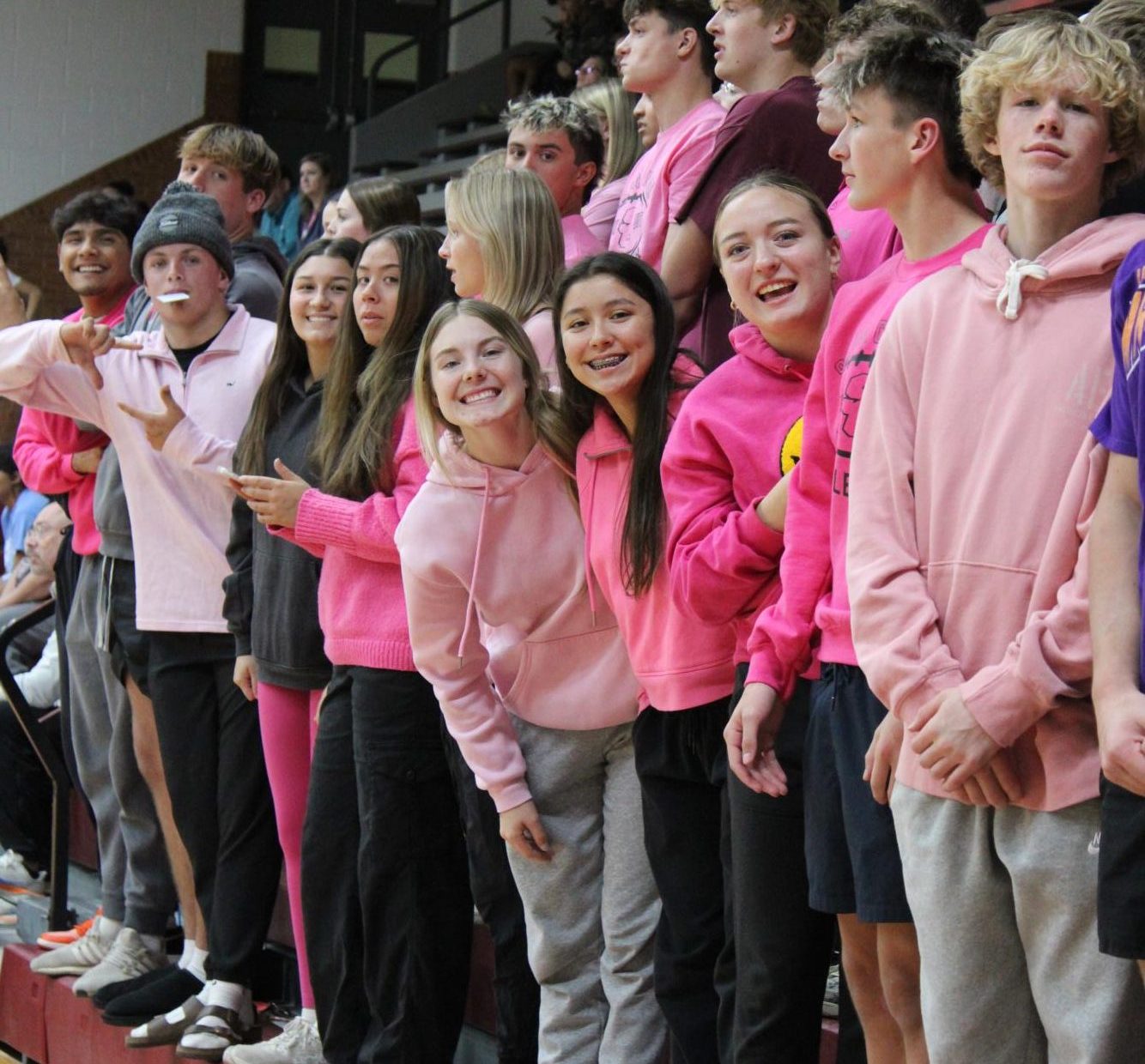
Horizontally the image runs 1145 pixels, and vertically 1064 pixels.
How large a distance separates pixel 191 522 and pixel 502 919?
3.82 ft

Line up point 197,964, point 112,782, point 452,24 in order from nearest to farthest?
point 197,964 → point 112,782 → point 452,24

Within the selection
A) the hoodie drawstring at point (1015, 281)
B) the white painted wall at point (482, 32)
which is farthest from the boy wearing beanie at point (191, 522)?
the white painted wall at point (482, 32)

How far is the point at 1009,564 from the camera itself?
1.70 m

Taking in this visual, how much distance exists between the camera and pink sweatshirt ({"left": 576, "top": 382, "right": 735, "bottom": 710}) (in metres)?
2.25

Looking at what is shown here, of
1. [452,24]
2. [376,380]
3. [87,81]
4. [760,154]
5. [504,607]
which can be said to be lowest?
[504,607]

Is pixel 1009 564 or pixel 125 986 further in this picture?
pixel 125 986

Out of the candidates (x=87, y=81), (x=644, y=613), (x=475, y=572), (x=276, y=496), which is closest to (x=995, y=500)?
(x=644, y=613)

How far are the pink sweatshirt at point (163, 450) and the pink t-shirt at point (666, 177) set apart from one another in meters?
0.87

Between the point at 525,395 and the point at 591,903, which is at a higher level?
the point at 525,395

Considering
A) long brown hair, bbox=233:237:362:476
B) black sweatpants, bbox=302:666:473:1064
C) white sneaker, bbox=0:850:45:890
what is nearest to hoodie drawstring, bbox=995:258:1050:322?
black sweatpants, bbox=302:666:473:1064

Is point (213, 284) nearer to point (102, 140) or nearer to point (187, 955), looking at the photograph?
point (187, 955)

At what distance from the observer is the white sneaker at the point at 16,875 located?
470 cm

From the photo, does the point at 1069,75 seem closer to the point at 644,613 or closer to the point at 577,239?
the point at 644,613

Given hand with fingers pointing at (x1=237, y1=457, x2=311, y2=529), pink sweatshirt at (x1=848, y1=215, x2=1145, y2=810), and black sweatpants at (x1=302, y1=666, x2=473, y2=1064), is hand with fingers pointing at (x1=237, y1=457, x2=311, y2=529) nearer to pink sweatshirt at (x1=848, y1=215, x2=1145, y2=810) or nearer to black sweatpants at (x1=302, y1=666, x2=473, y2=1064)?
black sweatpants at (x1=302, y1=666, x2=473, y2=1064)
